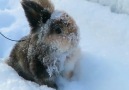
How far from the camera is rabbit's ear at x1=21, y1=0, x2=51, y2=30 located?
3.42 m

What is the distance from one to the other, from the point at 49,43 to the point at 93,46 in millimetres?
699

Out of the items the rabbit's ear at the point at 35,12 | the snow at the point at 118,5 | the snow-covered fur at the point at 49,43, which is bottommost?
the snow-covered fur at the point at 49,43

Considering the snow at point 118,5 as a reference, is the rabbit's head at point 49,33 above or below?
below

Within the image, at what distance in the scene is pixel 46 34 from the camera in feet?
11.2

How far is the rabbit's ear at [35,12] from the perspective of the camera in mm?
3416

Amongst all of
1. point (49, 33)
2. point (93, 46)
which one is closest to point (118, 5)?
point (93, 46)

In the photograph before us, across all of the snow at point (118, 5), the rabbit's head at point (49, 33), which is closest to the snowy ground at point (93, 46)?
the snow at point (118, 5)

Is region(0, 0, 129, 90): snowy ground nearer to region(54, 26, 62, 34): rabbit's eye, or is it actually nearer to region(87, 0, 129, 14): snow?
region(87, 0, 129, 14): snow

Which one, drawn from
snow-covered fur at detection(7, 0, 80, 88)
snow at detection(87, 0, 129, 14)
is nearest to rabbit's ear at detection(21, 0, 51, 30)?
snow-covered fur at detection(7, 0, 80, 88)

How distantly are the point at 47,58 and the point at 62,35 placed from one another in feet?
0.90

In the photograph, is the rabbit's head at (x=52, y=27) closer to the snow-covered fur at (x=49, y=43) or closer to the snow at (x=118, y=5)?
the snow-covered fur at (x=49, y=43)

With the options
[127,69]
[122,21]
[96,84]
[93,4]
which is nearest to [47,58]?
[96,84]

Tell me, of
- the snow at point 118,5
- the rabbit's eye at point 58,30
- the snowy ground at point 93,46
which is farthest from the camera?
the snow at point 118,5

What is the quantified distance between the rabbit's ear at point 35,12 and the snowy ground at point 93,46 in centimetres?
53
